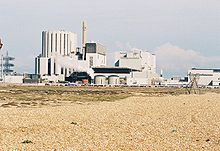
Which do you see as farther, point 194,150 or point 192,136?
point 192,136

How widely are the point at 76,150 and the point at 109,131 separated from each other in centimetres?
861

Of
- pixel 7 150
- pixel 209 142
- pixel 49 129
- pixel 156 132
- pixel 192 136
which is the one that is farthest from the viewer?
pixel 49 129

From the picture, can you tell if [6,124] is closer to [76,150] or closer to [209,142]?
[76,150]

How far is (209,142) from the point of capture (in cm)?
2234

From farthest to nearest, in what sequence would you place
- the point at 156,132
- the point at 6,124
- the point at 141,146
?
the point at 6,124 → the point at 156,132 → the point at 141,146

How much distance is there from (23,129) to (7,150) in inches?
388

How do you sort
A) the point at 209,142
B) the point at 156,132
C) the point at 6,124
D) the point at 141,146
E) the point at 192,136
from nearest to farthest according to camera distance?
the point at 141,146, the point at 209,142, the point at 192,136, the point at 156,132, the point at 6,124

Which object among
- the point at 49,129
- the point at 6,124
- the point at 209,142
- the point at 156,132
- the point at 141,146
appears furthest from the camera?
the point at 6,124

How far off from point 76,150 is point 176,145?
5.43m

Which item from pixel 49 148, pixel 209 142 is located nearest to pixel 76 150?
pixel 49 148

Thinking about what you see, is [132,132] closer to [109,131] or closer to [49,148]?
[109,131]

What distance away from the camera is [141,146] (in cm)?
2056

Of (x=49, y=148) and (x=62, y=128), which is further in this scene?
(x=62, y=128)

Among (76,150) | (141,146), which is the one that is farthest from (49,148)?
(141,146)
